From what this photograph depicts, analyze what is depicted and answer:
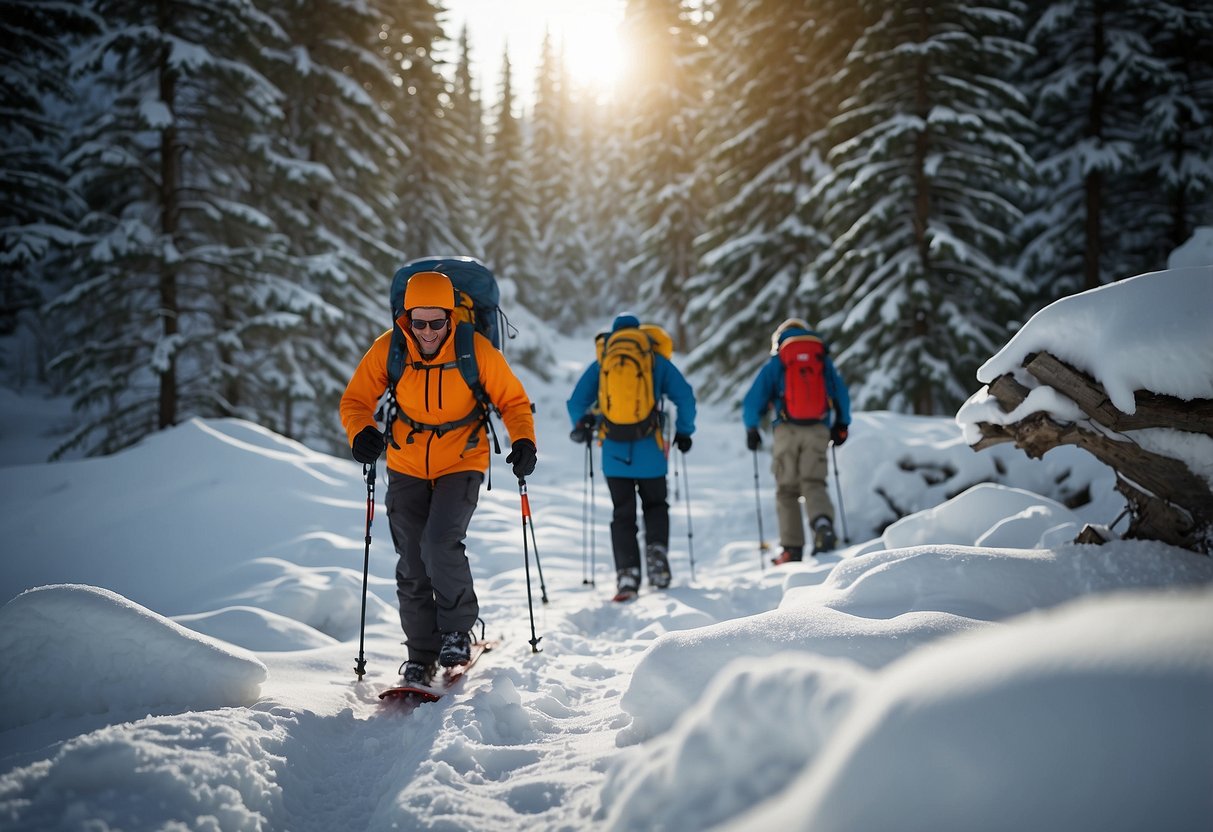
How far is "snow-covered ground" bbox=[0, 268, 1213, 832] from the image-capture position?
4.47 feet

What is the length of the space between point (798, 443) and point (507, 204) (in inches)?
1147

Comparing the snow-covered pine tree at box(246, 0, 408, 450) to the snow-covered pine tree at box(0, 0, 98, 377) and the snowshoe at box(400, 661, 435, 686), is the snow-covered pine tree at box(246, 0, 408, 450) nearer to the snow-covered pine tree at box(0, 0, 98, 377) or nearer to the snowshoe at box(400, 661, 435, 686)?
the snow-covered pine tree at box(0, 0, 98, 377)

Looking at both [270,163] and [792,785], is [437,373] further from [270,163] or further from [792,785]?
[270,163]

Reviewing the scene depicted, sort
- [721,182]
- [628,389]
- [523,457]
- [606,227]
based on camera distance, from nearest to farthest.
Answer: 1. [523,457]
2. [628,389]
3. [721,182]
4. [606,227]

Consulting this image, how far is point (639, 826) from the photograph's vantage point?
1.78m

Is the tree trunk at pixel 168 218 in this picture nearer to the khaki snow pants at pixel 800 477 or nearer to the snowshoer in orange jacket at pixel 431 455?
the snowshoer in orange jacket at pixel 431 455

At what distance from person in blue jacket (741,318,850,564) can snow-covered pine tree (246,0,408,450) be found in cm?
821

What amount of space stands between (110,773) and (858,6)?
1734 cm

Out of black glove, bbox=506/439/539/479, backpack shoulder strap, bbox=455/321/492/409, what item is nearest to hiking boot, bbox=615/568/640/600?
black glove, bbox=506/439/539/479

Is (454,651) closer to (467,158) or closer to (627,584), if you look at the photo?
(627,584)

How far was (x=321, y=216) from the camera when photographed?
1497 cm

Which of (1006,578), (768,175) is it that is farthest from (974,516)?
(768,175)

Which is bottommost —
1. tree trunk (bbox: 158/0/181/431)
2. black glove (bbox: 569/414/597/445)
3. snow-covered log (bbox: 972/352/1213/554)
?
snow-covered log (bbox: 972/352/1213/554)

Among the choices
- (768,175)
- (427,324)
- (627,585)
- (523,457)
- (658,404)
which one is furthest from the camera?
(768,175)
